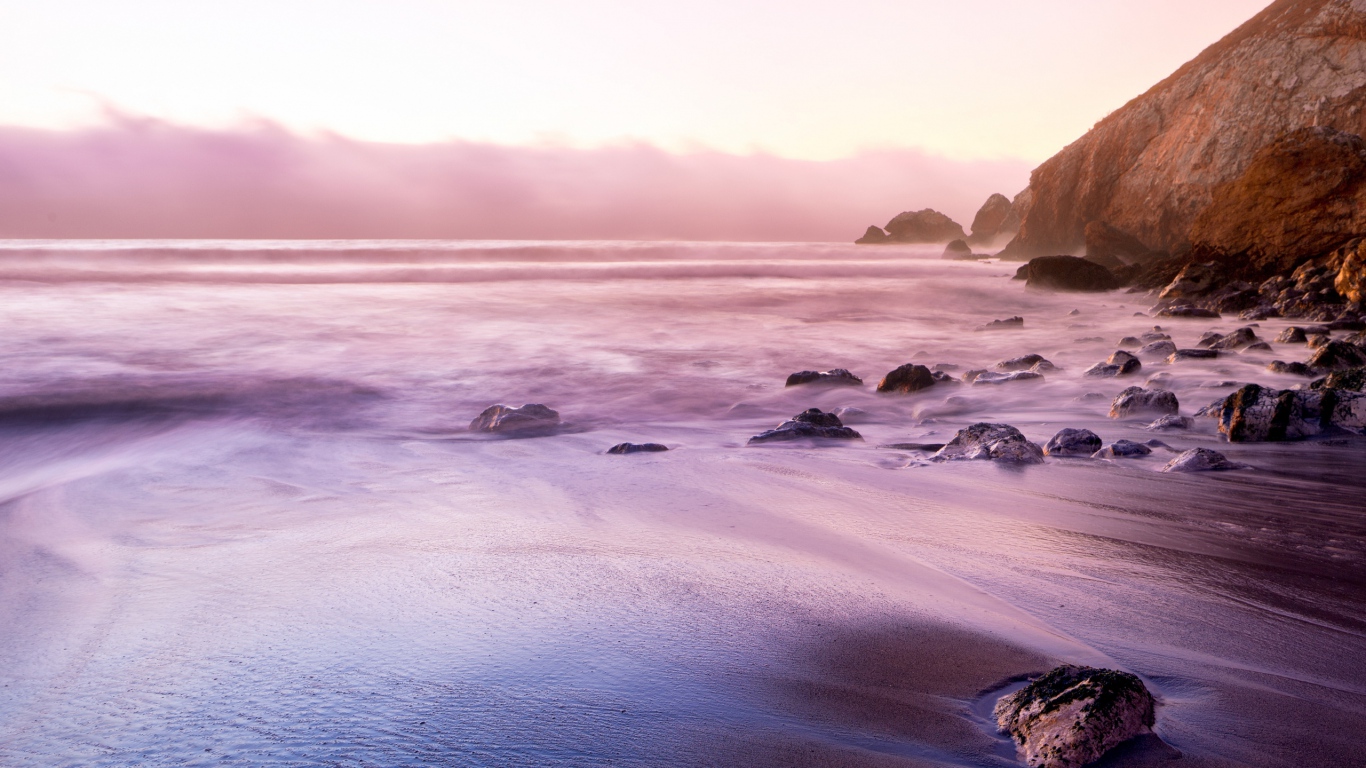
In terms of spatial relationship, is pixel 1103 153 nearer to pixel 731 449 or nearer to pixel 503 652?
pixel 731 449

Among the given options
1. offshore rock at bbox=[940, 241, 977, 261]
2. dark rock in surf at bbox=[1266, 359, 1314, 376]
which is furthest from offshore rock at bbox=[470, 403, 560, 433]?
offshore rock at bbox=[940, 241, 977, 261]

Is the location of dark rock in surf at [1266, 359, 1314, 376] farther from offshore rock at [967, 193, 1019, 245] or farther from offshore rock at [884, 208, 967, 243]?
offshore rock at [884, 208, 967, 243]

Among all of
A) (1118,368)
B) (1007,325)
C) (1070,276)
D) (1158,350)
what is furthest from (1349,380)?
(1070,276)

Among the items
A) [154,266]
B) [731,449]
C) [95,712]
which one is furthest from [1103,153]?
[95,712]

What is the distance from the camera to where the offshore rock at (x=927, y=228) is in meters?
77.2

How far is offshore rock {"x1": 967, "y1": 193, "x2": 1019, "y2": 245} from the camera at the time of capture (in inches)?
2509

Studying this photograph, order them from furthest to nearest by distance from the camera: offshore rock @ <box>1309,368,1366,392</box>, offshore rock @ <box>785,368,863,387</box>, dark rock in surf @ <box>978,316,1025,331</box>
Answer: dark rock in surf @ <box>978,316,1025,331</box>, offshore rock @ <box>785,368,863,387</box>, offshore rock @ <box>1309,368,1366,392</box>

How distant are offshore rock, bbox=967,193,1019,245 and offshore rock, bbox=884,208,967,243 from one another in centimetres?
1021

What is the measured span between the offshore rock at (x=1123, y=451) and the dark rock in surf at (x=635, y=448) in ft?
8.19

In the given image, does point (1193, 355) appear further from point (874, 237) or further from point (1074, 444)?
point (874, 237)

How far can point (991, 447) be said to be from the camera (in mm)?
4535

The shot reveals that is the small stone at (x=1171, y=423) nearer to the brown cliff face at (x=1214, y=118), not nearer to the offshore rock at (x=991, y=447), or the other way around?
the offshore rock at (x=991, y=447)

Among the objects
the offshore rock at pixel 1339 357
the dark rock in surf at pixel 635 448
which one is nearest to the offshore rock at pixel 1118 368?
the offshore rock at pixel 1339 357

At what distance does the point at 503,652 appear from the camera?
215cm
